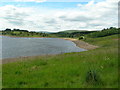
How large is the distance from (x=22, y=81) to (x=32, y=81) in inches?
26.0

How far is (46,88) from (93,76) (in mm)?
2720

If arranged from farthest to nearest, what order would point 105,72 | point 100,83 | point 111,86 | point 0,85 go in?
point 105,72 → point 0,85 → point 100,83 → point 111,86

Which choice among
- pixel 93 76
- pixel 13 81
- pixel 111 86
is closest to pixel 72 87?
pixel 93 76

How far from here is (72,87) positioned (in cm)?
762

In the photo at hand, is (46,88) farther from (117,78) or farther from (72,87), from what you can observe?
(117,78)

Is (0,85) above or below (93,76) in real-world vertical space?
below

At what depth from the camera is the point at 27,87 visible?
800 cm

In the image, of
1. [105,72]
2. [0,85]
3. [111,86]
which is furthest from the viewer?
[105,72]

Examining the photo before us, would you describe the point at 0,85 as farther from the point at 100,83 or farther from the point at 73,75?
the point at 100,83

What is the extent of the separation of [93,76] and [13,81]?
16.5ft

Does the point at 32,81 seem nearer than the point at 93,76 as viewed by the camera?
No

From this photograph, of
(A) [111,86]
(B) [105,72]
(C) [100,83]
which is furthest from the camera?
(B) [105,72]

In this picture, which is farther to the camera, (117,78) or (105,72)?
(105,72)

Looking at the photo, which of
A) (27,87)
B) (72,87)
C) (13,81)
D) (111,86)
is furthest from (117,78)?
(13,81)
